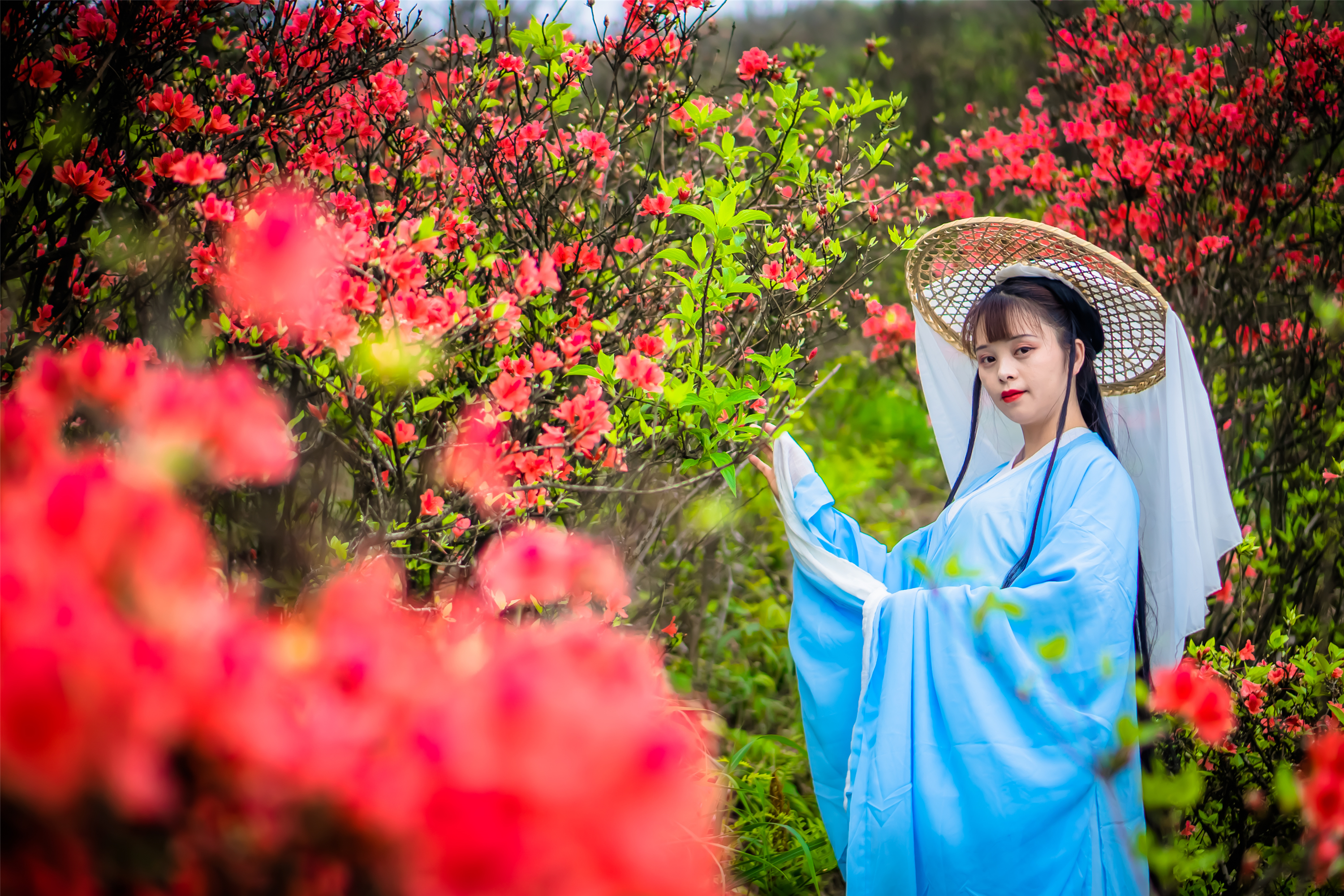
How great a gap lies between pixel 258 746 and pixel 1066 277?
7.29 ft

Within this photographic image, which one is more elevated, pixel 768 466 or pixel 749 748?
pixel 768 466

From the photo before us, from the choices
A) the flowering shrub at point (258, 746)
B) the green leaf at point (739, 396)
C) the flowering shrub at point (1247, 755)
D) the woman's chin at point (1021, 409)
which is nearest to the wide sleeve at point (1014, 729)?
the flowering shrub at point (1247, 755)

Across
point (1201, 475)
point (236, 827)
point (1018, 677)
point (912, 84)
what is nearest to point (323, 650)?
point (236, 827)

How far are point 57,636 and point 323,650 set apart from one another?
0.45 ft

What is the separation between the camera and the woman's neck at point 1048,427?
2.13m

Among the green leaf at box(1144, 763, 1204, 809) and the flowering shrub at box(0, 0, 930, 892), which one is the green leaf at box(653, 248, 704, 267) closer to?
the flowering shrub at box(0, 0, 930, 892)

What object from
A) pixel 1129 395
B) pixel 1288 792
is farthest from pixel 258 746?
pixel 1129 395

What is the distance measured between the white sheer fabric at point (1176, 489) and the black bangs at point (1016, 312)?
0.89 ft

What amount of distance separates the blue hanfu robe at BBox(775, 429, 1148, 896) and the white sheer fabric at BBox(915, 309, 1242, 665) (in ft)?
0.47

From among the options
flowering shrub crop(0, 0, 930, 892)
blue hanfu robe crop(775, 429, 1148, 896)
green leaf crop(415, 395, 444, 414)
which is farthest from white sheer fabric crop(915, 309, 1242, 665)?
green leaf crop(415, 395, 444, 414)

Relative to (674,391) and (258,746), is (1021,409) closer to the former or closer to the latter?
(674,391)

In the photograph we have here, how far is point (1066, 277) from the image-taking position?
2.16 metres

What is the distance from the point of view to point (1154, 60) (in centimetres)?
328

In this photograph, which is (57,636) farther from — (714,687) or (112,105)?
(714,687)
